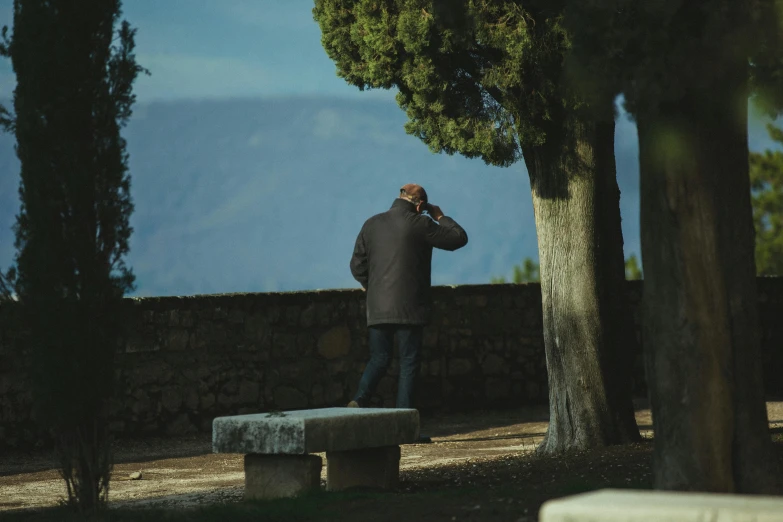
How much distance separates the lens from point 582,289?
7.39 meters

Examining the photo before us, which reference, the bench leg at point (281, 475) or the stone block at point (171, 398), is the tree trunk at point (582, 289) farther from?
the stone block at point (171, 398)

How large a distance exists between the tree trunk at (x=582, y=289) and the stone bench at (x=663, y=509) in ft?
13.9

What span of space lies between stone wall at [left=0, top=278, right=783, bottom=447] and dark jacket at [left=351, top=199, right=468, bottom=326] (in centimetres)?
201

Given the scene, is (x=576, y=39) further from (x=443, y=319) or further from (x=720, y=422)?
(x=443, y=319)

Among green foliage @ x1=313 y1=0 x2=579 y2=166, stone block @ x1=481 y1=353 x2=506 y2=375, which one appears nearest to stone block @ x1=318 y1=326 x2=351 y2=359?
stone block @ x1=481 y1=353 x2=506 y2=375

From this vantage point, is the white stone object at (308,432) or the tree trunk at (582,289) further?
the tree trunk at (582,289)

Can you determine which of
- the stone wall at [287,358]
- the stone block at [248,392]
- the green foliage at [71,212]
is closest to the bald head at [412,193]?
the stone wall at [287,358]

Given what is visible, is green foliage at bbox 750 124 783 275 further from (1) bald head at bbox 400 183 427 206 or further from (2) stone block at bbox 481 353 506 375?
(1) bald head at bbox 400 183 427 206

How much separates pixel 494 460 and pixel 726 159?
3.22 metres

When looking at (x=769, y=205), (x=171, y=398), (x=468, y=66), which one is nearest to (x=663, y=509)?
(x=468, y=66)

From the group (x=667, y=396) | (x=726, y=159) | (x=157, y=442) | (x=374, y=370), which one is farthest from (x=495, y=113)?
(x=157, y=442)

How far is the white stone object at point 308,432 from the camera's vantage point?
19.0 feet

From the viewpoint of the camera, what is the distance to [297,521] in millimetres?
4980

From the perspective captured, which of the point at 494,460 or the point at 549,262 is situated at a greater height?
the point at 549,262
